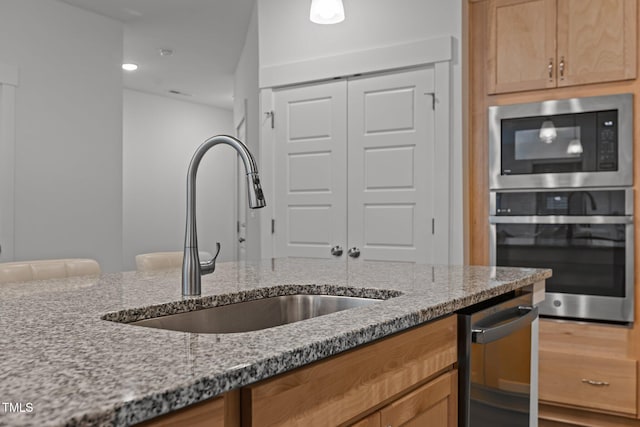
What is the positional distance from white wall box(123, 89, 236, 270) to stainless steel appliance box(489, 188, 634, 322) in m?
Answer: 5.41

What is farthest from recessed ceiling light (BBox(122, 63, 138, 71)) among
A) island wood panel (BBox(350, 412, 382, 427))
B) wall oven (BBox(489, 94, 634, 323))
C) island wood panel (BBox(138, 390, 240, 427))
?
island wood panel (BBox(138, 390, 240, 427))

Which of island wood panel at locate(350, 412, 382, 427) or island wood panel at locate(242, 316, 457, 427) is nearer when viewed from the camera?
island wood panel at locate(242, 316, 457, 427)

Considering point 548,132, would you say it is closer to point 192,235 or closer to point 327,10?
point 327,10

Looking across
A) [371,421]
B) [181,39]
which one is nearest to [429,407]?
[371,421]

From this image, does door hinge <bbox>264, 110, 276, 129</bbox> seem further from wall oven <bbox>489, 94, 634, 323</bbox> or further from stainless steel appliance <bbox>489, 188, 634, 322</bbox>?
stainless steel appliance <bbox>489, 188, 634, 322</bbox>

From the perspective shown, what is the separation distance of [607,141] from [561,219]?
18.3 inches

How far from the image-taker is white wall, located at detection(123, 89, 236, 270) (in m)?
7.36

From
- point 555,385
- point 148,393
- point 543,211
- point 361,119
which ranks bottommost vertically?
point 555,385

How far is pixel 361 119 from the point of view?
373 cm

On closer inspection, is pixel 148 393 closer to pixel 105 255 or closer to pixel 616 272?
pixel 616 272

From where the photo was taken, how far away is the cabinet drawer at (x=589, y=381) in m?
2.84

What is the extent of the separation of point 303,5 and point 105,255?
2517mm

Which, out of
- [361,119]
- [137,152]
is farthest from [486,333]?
[137,152]

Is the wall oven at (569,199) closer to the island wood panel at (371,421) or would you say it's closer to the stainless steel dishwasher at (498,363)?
the stainless steel dishwasher at (498,363)
